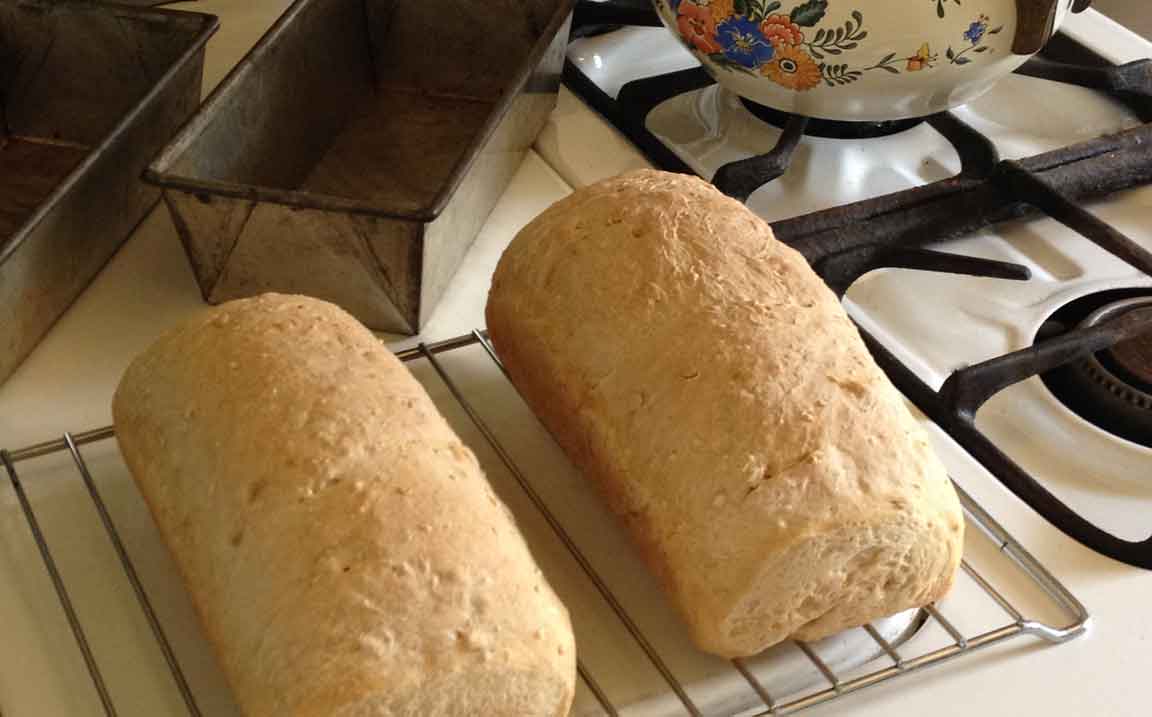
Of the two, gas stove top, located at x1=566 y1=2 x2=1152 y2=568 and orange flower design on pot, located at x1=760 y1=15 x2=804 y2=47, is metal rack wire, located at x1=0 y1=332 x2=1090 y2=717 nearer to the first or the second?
gas stove top, located at x1=566 y1=2 x2=1152 y2=568

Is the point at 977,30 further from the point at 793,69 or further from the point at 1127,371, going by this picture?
the point at 1127,371

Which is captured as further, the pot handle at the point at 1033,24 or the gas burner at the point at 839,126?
the gas burner at the point at 839,126

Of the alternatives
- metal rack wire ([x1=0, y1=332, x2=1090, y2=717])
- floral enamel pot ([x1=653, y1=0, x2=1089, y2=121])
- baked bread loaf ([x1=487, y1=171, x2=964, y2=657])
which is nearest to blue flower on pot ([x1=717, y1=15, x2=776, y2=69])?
floral enamel pot ([x1=653, y1=0, x2=1089, y2=121])

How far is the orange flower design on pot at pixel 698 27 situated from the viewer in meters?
0.99

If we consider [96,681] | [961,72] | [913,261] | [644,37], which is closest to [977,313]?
[913,261]

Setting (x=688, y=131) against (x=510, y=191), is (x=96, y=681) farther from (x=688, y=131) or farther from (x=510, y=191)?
(x=688, y=131)

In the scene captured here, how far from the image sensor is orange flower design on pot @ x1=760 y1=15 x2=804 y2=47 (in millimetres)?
951

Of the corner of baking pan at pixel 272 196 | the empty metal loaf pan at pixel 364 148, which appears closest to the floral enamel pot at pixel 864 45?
the empty metal loaf pan at pixel 364 148

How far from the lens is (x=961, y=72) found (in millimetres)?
977

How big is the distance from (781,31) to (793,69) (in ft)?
0.11

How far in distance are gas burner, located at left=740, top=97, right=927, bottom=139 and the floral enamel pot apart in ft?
0.26

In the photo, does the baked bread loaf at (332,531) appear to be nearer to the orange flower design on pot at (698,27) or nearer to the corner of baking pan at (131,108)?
the corner of baking pan at (131,108)

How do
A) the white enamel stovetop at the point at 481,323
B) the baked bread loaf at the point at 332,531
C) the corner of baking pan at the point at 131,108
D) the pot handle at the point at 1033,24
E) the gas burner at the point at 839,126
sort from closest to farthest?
the baked bread loaf at the point at 332,531
the white enamel stovetop at the point at 481,323
the corner of baking pan at the point at 131,108
the pot handle at the point at 1033,24
the gas burner at the point at 839,126

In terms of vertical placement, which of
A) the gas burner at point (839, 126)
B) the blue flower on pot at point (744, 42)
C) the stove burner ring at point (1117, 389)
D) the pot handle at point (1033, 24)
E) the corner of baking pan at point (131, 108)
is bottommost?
the stove burner ring at point (1117, 389)
